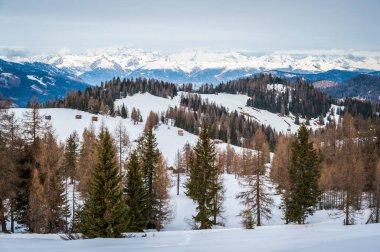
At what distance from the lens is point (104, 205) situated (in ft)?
96.3

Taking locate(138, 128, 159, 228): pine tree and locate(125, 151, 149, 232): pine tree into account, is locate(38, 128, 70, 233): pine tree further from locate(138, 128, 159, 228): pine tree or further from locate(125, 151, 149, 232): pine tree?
locate(138, 128, 159, 228): pine tree

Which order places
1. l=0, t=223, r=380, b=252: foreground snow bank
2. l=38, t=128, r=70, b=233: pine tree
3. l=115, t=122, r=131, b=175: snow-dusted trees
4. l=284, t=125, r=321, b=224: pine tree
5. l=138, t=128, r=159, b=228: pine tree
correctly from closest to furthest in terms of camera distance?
l=0, t=223, r=380, b=252: foreground snow bank, l=38, t=128, r=70, b=233: pine tree, l=284, t=125, r=321, b=224: pine tree, l=138, t=128, r=159, b=228: pine tree, l=115, t=122, r=131, b=175: snow-dusted trees

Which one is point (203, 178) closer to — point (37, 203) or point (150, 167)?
point (150, 167)

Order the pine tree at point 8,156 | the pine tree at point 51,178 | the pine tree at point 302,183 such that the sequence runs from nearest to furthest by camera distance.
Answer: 1. the pine tree at point 8,156
2. the pine tree at point 51,178
3. the pine tree at point 302,183

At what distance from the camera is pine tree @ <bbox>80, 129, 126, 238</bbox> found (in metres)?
28.5

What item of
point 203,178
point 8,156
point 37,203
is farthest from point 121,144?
point 8,156

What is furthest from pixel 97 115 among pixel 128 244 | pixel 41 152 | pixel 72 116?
pixel 128 244

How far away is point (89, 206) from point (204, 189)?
13.4m

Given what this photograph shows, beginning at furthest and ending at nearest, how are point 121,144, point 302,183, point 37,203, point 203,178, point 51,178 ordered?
point 121,144 < point 302,183 < point 203,178 < point 51,178 < point 37,203

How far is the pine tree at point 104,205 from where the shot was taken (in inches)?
1123

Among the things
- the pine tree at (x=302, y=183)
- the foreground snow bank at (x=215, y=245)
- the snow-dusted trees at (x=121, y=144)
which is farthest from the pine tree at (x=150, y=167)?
the foreground snow bank at (x=215, y=245)

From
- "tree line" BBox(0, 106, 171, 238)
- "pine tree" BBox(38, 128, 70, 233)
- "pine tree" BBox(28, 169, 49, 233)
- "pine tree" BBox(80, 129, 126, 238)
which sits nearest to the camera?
"pine tree" BBox(80, 129, 126, 238)

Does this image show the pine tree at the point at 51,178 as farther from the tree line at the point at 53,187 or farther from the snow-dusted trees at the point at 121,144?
the snow-dusted trees at the point at 121,144

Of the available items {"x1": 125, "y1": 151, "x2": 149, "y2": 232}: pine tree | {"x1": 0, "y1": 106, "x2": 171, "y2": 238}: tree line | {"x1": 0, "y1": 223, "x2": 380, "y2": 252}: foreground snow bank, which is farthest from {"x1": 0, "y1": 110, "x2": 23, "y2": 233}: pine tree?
{"x1": 0, "y1": 223, "x2": 380, "y2": 252}: foreground snow bank
